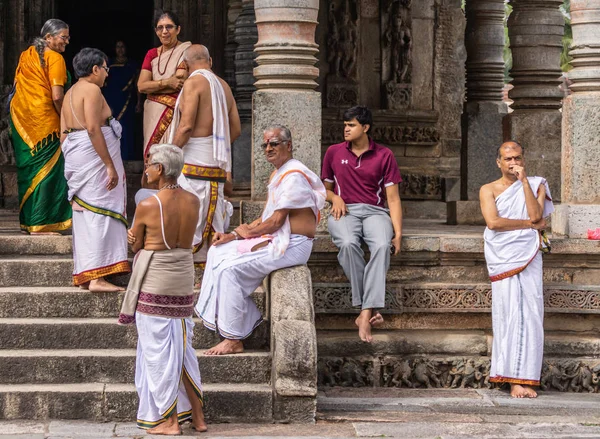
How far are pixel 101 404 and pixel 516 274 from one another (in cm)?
320

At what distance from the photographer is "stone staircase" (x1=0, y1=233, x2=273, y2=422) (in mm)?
8422

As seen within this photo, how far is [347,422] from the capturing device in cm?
847

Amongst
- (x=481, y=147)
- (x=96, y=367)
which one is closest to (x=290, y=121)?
(x=96, y=367)

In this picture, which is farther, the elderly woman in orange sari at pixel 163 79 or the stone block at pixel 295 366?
the elderly woman in orange sari at pixel 163 79

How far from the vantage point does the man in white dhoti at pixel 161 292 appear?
7.96m

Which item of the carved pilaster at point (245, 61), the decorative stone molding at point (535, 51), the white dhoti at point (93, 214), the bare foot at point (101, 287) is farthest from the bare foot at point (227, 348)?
the decorative stone molding at point (535, 51)

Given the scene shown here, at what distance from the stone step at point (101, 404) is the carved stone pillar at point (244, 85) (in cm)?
518

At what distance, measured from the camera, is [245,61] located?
13516 millimetres

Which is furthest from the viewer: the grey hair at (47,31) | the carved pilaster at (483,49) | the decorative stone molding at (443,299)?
the carved pilaster at (483,49)

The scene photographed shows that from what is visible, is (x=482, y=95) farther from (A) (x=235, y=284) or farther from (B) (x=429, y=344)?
(A) (x=235, y=284)

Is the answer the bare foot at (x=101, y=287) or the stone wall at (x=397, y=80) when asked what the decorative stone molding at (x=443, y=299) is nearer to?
the bare foot at (x=101, y=287)

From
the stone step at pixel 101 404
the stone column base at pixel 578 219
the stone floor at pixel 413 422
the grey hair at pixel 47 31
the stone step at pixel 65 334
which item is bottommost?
the stone floor at pixel 413 422

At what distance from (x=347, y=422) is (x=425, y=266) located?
2250 mm

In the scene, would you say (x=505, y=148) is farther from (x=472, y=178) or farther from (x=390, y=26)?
(x=390, y=26)
